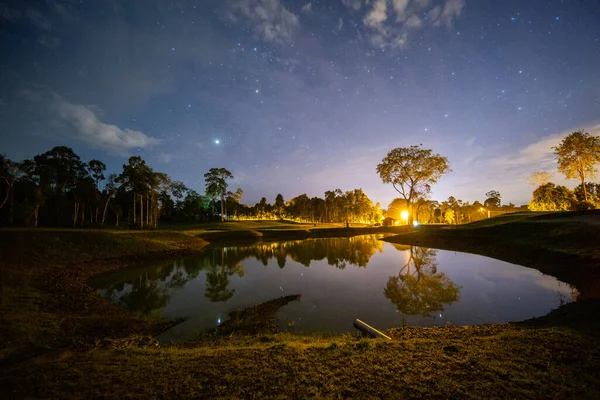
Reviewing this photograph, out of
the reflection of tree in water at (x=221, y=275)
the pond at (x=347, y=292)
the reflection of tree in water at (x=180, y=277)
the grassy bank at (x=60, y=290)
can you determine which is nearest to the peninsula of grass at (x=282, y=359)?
the grassy bank at (x=60, y=290)

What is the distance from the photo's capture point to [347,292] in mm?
15156

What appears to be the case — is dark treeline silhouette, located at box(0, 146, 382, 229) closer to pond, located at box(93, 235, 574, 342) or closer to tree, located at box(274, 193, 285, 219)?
pond, located at box(93, 235, 574, 342)

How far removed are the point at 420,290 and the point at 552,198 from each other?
194 ft

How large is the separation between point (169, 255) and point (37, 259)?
39.2ft

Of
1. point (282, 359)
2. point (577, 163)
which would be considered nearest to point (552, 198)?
point (577, 163)

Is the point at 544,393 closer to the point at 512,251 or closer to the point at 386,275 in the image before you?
the point at 386,275

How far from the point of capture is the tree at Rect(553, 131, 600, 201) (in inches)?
1563

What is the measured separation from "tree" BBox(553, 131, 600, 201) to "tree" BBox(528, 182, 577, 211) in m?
8.13

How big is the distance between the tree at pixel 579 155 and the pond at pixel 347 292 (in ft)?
127

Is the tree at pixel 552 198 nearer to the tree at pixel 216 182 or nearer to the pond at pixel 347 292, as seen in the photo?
the pond at pixel 347 292

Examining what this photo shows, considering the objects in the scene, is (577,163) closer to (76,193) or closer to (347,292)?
(347,292)

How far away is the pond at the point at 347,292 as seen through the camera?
35.8ft

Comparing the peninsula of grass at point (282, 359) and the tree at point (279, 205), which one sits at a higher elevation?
the tree at point (279, 205)

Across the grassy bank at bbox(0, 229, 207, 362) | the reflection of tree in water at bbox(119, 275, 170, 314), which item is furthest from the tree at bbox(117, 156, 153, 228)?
the reflection of tree in water at bbox(119, 275, 170, 314)
